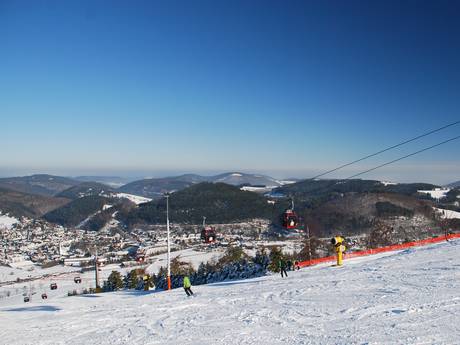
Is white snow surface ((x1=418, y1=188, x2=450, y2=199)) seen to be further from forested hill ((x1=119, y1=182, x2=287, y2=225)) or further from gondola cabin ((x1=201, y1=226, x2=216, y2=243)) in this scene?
gondola cabin ((x1=201, y1=226, x2=216, y2=243))

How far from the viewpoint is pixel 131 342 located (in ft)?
36.1

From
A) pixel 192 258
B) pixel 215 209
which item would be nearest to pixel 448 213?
pixel 192 258

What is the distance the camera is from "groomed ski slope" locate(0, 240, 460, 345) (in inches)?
360

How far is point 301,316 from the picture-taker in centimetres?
1152

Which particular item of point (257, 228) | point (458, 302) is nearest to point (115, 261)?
point (257, 228)

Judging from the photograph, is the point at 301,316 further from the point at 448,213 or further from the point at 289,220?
the point at 448,213

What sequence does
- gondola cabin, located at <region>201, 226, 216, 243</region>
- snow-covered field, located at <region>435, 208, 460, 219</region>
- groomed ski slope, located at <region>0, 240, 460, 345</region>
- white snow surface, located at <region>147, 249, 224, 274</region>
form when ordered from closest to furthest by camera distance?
1. groomed ski slope, located at <region>0, 240, 460, 345</region>
2. gondola cabin, located at <region>201, 226, 216, 243</region>
3. white snow surface, located at <region>147, 249, 224, 274</region>
4. snow-covered field, located at <region>435, 208, 460, 219</region>

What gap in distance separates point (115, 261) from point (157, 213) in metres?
65.2

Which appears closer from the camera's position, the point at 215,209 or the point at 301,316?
the point at 301,316

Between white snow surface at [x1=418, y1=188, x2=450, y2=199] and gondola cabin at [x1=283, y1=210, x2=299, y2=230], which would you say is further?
white snow surface at [x1=418, y1=188, x2=450, y2=199]

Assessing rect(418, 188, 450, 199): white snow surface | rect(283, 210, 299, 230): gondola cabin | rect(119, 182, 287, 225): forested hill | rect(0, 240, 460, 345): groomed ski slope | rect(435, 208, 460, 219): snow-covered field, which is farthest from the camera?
rect(418, 188, 450, 199): white snow surface

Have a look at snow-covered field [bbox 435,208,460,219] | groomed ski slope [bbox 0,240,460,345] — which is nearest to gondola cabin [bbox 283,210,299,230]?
groomed ski slope [bbox 0,240,460,345]

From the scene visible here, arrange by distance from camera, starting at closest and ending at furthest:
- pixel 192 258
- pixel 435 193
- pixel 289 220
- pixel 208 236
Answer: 1. pixel 289 220
2. pixel 208 236
3. pixel 192 258
4. pixel 435 193

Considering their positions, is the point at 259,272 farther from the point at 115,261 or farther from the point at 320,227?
the point at 115,261
